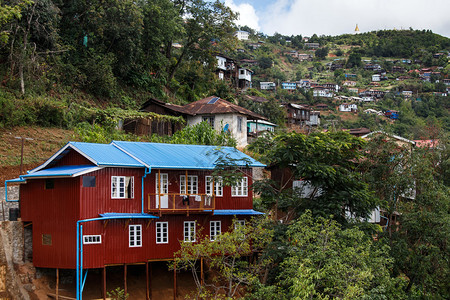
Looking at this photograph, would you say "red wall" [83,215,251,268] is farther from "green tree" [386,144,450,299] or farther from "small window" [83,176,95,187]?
"green tree" [386,144,450,299]

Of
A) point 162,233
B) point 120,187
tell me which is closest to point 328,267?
point 162,233

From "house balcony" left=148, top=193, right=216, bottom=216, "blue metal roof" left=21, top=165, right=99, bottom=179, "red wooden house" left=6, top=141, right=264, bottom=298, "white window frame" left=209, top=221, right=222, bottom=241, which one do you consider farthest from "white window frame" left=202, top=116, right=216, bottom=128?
"blue metal roof" left=21, top=165, right=99, bottom=179

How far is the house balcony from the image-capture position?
27009 millimetres

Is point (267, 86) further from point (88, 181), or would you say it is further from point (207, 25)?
point (88, 181)

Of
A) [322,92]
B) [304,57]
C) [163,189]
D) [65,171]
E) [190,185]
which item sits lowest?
[163,189]

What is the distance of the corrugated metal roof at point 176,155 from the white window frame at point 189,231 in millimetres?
3176

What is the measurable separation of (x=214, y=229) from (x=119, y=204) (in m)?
6.14

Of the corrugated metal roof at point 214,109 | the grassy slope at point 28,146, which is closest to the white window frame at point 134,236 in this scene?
the grassy slope at point 28,146

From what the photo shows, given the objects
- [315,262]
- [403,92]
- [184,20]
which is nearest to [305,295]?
[315,262]

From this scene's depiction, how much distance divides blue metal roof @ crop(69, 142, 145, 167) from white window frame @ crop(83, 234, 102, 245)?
11.3 feet

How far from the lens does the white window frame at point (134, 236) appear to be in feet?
86.1

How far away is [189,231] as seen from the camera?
28.4 m

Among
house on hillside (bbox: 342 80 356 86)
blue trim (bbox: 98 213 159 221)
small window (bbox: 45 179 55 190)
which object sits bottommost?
blue trim (bbox: 98 213 159 221)

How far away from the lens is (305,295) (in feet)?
71.1
